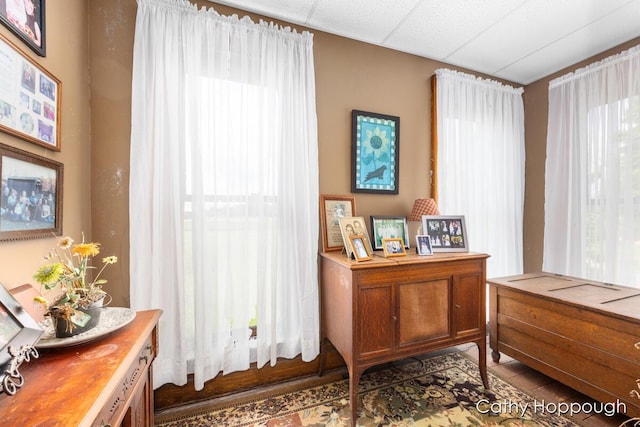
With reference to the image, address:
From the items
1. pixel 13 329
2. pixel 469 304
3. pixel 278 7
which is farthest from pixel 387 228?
pixel 13 329

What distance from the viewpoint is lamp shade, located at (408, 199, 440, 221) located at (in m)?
2.21

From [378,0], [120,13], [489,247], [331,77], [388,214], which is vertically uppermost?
[378,0]

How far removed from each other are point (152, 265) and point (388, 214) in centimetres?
177

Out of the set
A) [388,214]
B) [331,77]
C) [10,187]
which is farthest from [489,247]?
[10,187]

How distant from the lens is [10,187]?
3.49 feet

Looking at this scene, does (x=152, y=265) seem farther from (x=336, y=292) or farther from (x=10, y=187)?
(x=336, y=292)

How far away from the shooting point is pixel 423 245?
78.0 inches

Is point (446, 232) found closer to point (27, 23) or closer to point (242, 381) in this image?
point (242, 381)

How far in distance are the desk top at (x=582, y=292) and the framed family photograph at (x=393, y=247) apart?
104 cm

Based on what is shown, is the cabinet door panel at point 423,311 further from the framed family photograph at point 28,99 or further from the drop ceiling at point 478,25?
the framed family photograph at point 28,99

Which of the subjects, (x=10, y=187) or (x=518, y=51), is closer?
(x=10, y=187)

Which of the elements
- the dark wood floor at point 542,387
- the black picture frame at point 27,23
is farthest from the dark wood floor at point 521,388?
the black picture frame at point 27,23

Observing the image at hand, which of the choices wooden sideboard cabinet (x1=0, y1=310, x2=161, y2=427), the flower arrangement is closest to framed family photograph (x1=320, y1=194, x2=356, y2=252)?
wooden sideboard cabinet (x1=0, y1=310, x2=161, y2=427)

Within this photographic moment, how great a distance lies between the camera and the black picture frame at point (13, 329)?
723 mm
